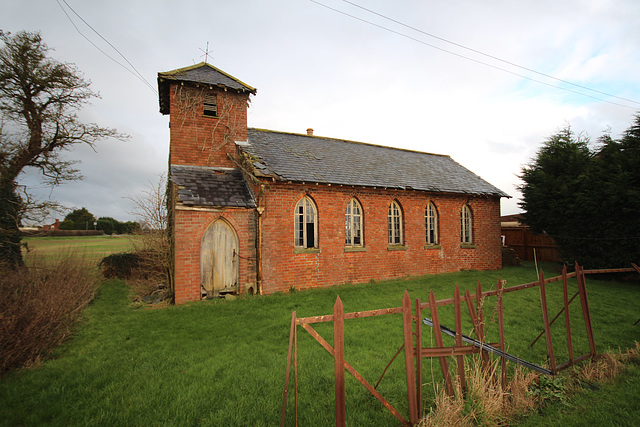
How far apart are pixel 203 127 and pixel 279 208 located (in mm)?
4600

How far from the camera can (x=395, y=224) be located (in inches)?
567

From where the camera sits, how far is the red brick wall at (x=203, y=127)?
1155 cm

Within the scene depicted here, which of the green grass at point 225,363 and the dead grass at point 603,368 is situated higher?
the dead grass at point 603,368

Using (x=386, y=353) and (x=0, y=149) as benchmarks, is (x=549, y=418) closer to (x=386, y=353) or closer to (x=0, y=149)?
(x=386, y=353)

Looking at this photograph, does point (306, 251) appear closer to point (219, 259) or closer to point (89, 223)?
point (219, 259)

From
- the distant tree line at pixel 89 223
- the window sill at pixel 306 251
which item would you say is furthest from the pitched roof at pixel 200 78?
the distant tree line at pixel 89 223

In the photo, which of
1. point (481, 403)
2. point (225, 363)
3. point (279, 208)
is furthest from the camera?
point (279, 208)

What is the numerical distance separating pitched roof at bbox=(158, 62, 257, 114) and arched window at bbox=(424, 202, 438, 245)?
409 inches

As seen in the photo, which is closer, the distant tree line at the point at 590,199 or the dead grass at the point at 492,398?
the dead grass at the point at 492,398

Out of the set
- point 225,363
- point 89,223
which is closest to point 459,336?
point 225,363

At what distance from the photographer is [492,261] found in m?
17.0

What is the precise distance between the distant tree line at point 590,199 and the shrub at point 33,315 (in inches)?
746

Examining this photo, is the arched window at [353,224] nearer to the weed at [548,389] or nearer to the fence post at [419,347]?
the weed at [548,389]

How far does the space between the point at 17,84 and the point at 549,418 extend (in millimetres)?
21243
